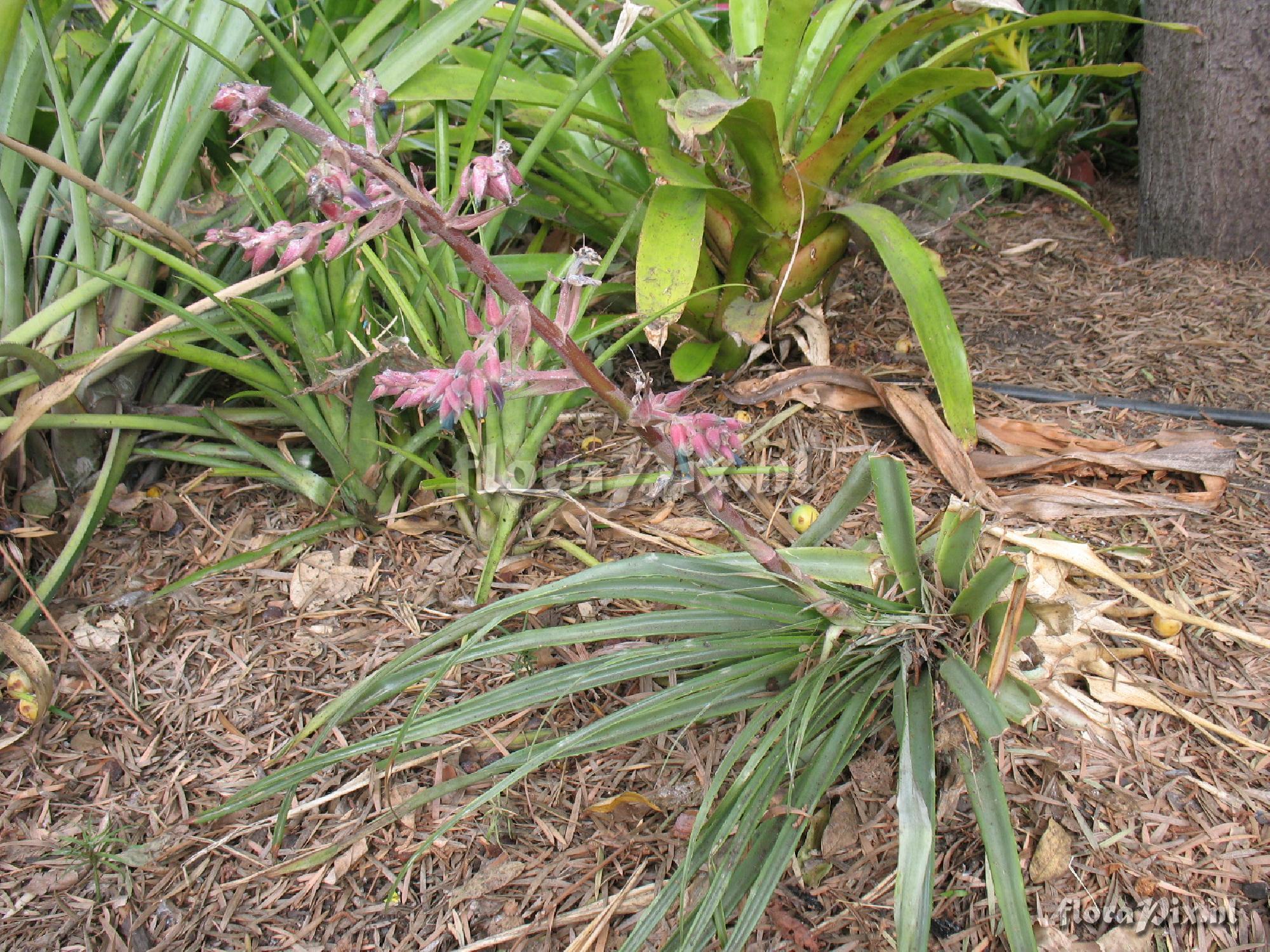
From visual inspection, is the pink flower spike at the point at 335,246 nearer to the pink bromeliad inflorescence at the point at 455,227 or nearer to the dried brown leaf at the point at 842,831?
the pink bromeliad inflorescence at the point at 455,227

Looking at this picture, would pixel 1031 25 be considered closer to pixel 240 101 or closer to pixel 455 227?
pixel 455 227

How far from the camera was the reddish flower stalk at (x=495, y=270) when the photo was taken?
0.66m

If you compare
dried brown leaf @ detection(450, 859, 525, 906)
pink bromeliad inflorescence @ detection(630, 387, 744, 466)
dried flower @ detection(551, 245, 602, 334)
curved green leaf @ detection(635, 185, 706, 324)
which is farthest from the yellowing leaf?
curved green leaf @ detection(635, 185, 706, 324)

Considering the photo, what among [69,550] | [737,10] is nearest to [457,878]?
[69,550]

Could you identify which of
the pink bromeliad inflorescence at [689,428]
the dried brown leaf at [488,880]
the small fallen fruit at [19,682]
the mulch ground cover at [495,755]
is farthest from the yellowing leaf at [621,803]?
the small fallen fruit at [19,682]

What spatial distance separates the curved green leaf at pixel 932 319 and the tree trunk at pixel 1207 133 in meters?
1.21

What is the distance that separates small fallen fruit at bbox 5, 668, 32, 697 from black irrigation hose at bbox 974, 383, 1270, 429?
1910mm

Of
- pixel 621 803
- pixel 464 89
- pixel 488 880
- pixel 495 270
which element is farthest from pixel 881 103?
pixel 488 880

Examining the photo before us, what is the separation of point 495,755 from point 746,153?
1.20 meters

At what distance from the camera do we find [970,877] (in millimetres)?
1134

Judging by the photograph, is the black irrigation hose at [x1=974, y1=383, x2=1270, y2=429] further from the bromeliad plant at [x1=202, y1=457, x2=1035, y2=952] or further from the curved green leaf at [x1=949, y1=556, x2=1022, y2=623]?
the curved green leaf at [x1=949, y1=556, x2=1022, y2=623]

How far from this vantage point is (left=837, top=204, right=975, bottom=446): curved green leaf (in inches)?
62.0

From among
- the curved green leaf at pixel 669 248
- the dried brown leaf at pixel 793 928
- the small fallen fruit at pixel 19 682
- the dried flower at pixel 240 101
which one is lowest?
the dried brown leaf at pixel 793 928

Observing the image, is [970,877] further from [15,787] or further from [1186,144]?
[1186,144]
